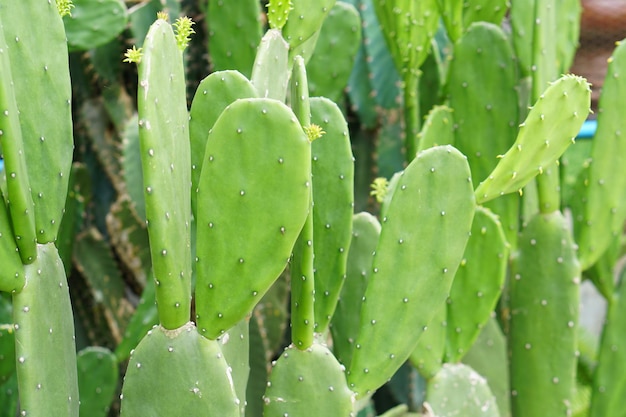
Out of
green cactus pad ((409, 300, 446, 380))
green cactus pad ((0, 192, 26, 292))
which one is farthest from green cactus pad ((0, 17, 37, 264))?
green cactus pad ((409, 300, 446, 380))

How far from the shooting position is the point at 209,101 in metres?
1.21

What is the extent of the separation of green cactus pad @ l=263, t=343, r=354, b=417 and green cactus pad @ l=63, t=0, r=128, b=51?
2.67 ft

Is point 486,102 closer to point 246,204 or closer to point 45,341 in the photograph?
point 246,204

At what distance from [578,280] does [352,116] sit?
0.89 meters

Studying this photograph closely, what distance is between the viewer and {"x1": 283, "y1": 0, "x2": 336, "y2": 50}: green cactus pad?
1342 millimetres

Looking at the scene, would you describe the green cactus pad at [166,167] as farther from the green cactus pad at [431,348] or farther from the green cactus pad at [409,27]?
the green cactus pad at [409,27]

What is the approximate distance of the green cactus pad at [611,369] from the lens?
177 cm

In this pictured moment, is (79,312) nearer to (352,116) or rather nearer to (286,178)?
(352,116)

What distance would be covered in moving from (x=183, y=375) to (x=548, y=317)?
2.87 feet

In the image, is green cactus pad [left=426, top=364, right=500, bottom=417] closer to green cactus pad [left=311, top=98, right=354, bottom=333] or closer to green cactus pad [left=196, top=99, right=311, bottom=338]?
green cactus pad [left=311, top=98, right=354, bottom=333]

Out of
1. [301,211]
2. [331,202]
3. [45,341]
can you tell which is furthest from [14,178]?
[331,202]

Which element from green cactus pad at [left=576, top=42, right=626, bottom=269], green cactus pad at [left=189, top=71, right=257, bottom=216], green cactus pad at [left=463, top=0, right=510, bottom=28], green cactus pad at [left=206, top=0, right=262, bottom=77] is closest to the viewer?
green cactus pad at [left=189, top=71, right=257, bottom=216]

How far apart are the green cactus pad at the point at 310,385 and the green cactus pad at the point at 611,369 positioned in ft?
2.60

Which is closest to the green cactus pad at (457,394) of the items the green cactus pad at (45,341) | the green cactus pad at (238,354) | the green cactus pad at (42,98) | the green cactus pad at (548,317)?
the green cactus pad at (548,317)
